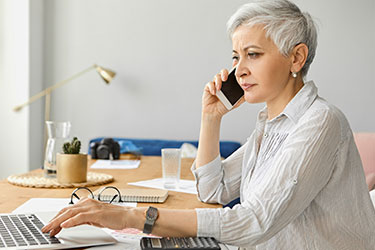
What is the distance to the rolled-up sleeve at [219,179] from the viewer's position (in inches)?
58.4

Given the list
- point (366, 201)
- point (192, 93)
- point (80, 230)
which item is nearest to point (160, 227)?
point (80, 230)

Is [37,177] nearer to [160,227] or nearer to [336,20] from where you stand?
[160,227]

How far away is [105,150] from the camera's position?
8.26ft

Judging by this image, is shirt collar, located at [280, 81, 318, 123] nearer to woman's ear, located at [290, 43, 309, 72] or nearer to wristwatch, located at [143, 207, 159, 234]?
woman's ear, located at [290, 43, 309, 72]

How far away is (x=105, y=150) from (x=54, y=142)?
763 millimetres

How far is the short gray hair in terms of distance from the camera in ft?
4.01

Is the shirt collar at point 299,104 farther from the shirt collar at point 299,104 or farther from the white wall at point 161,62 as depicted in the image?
the white wall at point 161,62

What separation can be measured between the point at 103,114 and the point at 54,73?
1.86 ft

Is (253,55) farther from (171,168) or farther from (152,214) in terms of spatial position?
(171,168)

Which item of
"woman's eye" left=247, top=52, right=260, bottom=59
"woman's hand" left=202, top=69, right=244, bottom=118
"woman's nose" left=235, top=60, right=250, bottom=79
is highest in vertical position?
"woman's eye" left=247, top=52, right=260, bottom=59

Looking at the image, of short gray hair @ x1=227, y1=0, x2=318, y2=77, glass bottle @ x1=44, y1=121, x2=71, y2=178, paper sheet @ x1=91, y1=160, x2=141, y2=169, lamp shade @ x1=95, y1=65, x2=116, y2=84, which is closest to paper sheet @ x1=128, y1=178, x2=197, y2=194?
glass bottle @ x1=44, y1=121, x2=71, y2=178

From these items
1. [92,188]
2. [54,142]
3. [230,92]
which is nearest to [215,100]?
[230,92]

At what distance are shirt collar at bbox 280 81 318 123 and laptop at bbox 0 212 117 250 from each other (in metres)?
0.55

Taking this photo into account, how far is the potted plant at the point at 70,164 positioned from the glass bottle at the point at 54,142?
5 cm
